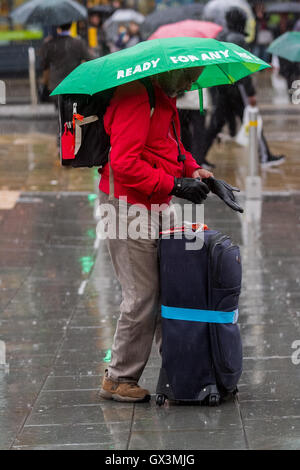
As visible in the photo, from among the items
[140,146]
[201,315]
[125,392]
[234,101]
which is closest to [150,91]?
[140,146]

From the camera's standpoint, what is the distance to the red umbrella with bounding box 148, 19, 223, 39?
10.4m

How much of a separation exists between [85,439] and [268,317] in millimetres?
2410

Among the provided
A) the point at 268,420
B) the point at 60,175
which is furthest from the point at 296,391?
the point at 60,175

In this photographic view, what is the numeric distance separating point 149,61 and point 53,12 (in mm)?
9824

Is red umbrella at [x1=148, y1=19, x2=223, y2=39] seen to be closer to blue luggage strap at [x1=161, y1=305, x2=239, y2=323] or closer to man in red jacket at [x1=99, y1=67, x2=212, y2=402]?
man in red jacket at [x1=99, y1=67, x2=212, y2=402]

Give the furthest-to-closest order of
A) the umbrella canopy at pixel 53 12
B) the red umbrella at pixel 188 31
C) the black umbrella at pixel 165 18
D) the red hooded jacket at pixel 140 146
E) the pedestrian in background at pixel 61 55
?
the black umbrella at pixel 165 18 → the umbrella canopy at pixel 53 12 → the pedestrian in background at pixel 61 55 → the red umbrella at pixel 188 31 → the red hooded jacket at pixel 140 146

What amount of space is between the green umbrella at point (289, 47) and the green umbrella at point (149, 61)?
3.64m

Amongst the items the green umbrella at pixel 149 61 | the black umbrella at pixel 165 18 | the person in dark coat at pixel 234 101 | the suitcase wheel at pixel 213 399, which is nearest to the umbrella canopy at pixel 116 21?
the black umbrella at pixel 165 18

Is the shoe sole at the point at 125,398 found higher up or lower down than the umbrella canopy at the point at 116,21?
lower down

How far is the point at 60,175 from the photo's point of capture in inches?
493

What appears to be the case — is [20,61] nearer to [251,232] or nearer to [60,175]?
[60,175]

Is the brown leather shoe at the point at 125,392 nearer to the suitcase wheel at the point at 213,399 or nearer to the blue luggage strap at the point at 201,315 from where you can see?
the suitcase wheel at the point at 213,399

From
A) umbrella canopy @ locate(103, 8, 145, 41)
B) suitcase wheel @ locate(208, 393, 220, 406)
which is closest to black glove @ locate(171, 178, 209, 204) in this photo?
suitcase wheel @ locate(208, 393, 220, 406)

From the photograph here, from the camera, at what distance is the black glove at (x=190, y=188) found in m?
5.06
